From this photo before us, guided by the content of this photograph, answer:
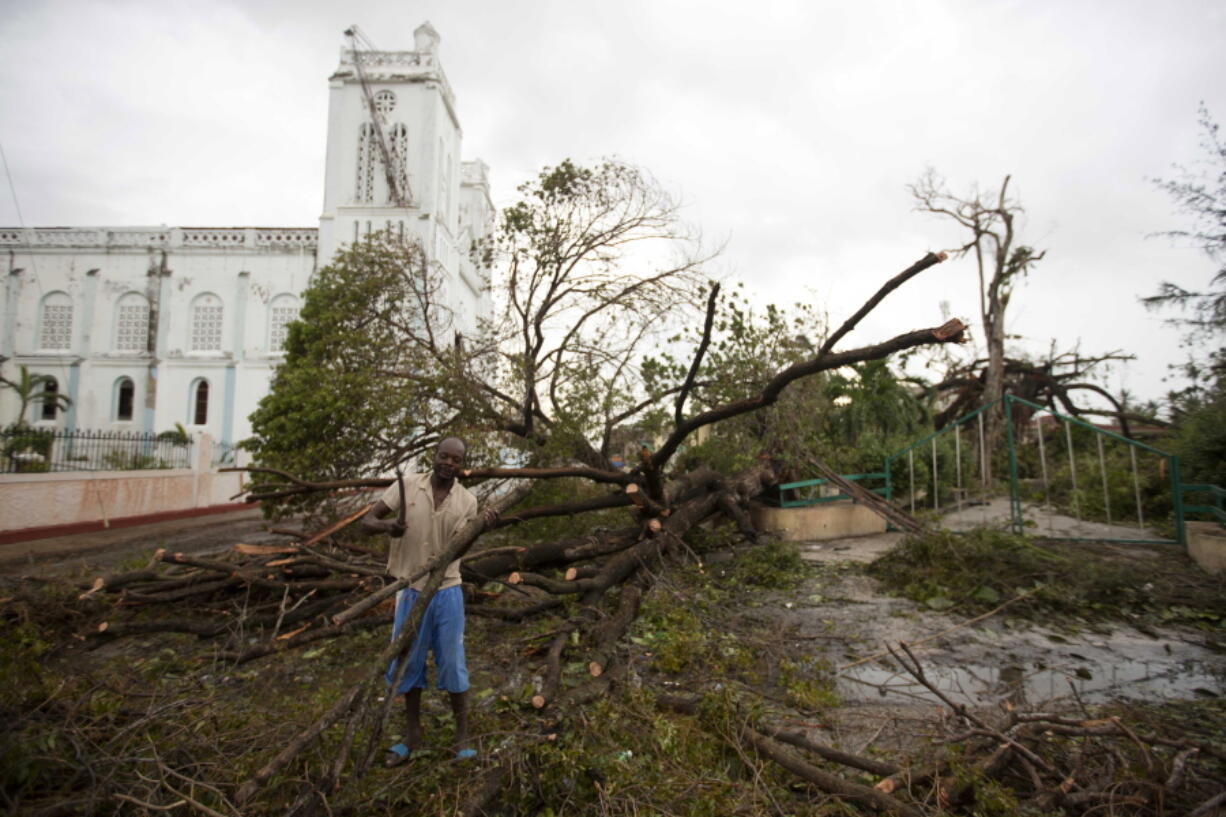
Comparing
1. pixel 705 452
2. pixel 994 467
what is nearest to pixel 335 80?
pixel 705 452

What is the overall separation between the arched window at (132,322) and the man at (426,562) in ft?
102

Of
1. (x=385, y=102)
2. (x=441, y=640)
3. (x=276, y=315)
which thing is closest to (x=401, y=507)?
(x=441, y=640)

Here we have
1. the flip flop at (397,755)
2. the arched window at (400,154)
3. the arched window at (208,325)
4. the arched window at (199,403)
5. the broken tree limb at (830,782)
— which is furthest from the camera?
the arched window at (208,325)

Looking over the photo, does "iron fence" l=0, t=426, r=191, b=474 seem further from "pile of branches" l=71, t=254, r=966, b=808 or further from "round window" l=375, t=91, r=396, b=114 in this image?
"round window" l=375, t=91, r=396, b=114

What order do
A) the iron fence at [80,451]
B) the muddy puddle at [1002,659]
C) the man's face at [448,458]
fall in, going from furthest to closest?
the iron fence at [80,451]
the muddy puddle at [1002,659]
the man's face at [448,458]

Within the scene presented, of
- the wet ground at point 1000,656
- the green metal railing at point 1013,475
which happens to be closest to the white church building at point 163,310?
the green metal railing at point 1013,475

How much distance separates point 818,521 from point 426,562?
7.56 meters

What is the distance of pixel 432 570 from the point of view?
3416 mm

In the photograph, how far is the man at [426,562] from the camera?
3.43 meters

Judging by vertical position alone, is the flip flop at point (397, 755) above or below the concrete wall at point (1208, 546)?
below

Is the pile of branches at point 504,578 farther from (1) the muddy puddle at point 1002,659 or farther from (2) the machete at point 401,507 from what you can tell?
(1) the muddy puddle at point 1002,659

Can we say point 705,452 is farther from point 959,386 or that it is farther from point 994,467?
point 959,386

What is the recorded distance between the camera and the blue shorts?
343 centimetres

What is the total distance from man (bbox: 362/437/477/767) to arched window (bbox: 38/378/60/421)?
3276cm
